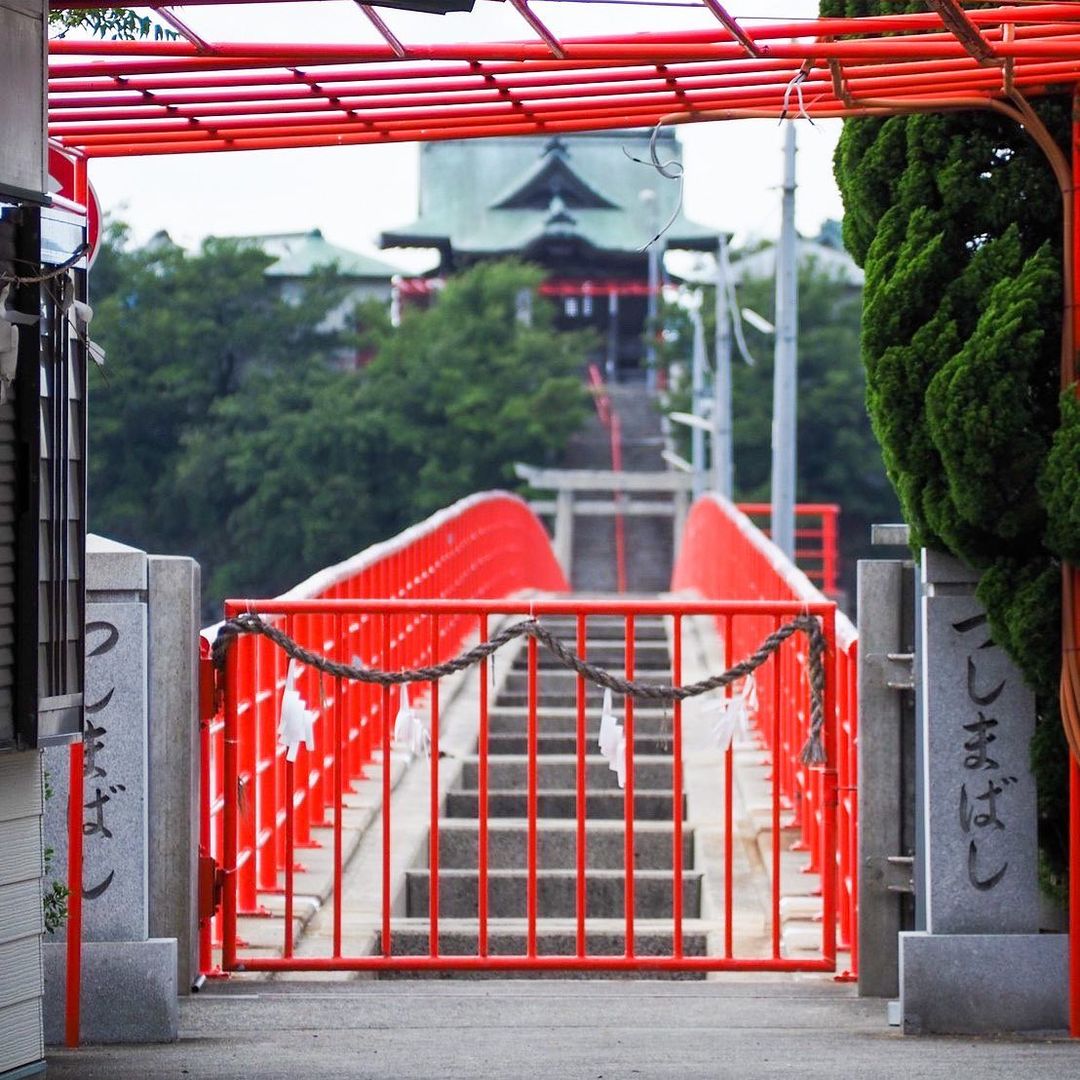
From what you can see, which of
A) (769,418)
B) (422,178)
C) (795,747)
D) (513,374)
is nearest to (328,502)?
(513,374)

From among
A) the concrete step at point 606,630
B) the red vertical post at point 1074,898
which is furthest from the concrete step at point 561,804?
the concrete step at point 606,630

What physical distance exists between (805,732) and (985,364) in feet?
13.4

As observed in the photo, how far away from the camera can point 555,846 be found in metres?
9.95

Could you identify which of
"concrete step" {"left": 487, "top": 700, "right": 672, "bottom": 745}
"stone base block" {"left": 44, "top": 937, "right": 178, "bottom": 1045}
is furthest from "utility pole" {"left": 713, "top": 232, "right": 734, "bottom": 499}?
"stone base block" {"left": 44, "top": 937, "right": 178, "bottom": 1045}

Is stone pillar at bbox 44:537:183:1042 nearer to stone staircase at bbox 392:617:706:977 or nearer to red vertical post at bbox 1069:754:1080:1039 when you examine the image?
stone staircase at bbox 392:617:706:977

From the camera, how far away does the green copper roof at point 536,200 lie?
6338 centimetres

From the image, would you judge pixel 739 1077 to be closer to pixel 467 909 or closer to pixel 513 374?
pixel 467 909

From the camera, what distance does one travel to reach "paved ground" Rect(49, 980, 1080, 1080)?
4992 mm

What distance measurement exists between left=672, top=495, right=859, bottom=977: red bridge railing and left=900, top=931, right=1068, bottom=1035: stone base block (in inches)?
19.6

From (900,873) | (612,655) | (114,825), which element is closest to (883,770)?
(900,873)

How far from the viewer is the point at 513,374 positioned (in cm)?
4734

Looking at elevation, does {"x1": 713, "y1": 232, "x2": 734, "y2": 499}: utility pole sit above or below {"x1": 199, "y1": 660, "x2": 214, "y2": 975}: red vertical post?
above

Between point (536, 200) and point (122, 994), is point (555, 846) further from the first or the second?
point (536, 200)

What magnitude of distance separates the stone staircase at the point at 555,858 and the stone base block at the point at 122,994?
2092 mm
